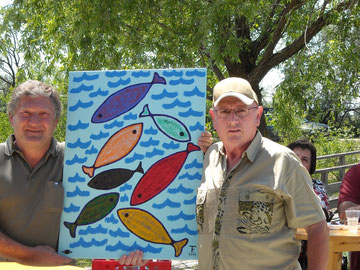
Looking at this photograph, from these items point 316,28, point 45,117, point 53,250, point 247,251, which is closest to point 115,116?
point 45,117

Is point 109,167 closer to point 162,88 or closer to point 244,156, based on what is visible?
point 162,88

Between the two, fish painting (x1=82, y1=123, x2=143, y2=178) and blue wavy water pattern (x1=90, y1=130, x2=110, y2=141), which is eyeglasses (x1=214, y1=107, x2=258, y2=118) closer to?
fish painting (x1=82, y1=123, x2=143, y2=178)

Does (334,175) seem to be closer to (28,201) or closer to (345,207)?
(345,207)

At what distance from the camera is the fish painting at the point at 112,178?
2588mm

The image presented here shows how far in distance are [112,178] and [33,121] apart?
20.7 inches

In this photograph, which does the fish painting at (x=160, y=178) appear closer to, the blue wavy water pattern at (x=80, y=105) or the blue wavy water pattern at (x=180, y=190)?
the blue wavy water pattern at (x=180, y=190)

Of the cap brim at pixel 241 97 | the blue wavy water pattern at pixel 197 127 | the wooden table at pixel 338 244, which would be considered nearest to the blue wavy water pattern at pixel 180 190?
the blue wavy water pattern at pixel 197 127

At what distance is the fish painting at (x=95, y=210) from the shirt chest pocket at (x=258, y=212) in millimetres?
794

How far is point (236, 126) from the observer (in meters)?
2.21

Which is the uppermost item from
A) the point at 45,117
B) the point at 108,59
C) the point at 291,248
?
the point at 108,59

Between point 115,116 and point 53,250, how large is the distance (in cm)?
80

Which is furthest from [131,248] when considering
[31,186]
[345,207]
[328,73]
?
[328,73]

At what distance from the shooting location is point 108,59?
23.5ft

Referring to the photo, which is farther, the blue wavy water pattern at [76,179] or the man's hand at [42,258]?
the blue wavy water pattern at [76,179]
